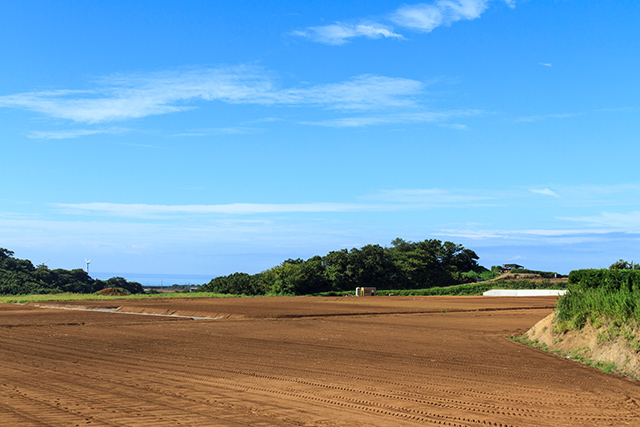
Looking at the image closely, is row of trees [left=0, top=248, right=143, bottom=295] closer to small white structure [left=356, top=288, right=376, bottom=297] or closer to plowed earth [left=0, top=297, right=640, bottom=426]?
small white structure [left=356, top=288, right=376, bottom=297]

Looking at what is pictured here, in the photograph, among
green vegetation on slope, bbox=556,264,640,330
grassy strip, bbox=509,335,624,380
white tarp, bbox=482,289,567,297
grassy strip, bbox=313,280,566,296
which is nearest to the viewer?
grassy strip, bbox=509,335,624,380

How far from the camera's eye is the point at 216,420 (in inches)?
340

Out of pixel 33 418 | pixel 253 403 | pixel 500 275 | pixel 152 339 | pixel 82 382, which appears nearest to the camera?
pixel 33 418

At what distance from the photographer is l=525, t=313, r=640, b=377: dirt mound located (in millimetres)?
15008

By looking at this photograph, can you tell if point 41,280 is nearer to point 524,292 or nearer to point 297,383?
point 524,292

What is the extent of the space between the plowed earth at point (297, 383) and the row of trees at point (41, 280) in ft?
265

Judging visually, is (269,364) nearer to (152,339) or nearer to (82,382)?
(82,382)

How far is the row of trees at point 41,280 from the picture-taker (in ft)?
308

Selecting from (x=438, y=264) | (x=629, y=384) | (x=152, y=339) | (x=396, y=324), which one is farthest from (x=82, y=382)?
(x=438, y=264)

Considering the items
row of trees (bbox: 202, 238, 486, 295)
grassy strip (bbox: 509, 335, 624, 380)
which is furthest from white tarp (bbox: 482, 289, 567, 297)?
grassy strip (bbox: 509, 335, 624, 380)

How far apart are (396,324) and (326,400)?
2156 centimetres

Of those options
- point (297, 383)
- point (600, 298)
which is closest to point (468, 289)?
point (600, 298)

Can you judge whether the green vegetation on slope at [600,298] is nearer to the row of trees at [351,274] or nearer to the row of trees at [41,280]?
the row of trees at [351,274]

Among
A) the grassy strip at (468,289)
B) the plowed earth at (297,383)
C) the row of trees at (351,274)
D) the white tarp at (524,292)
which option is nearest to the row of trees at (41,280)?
the row of trees at (351,274)
